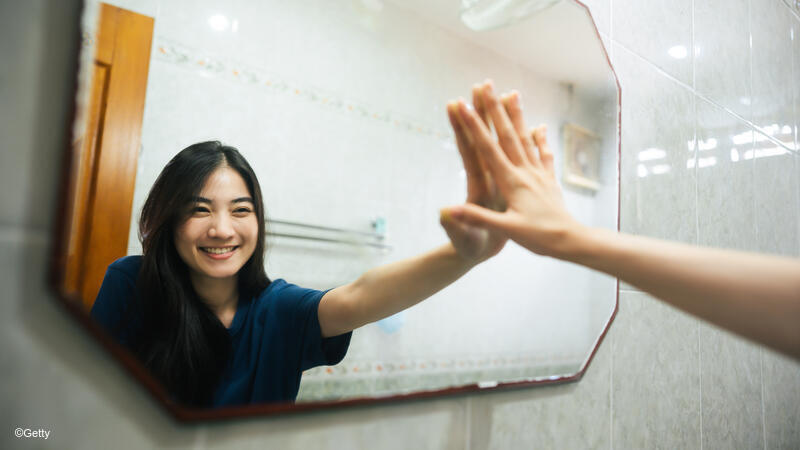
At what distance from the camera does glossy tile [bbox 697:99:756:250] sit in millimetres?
1316

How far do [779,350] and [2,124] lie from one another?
2.42 feet

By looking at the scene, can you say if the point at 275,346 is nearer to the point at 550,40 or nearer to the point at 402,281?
the point at 402,281

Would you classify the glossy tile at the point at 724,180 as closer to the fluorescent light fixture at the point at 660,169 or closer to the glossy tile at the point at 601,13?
the fluorescent light fixture at the point at 660,169

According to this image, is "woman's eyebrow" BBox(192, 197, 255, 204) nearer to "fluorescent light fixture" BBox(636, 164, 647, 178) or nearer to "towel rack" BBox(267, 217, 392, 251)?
"towel rack" BBox(267, 217, 392, 251)

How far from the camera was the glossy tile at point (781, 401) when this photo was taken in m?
1.49

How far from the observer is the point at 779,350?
1.31 feet

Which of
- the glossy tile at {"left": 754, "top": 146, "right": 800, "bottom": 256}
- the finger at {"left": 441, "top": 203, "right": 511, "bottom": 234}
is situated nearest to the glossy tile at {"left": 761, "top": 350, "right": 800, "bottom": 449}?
the glossy tile at {"left": 754, "top": 146, "right": 800, "bottom": 256}

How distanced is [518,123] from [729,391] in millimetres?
1244

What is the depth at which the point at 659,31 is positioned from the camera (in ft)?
4.04

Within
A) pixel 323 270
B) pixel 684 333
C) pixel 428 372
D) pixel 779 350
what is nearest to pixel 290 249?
pixel 323 270

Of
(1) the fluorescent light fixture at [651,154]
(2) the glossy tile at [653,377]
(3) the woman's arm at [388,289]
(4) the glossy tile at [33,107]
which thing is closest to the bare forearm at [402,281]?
(3) the woman's arm at [388,289]

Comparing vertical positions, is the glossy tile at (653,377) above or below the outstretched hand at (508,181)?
below

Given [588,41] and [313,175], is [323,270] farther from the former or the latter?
[588,41]

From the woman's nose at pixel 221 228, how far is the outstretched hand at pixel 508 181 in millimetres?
Result: 254
